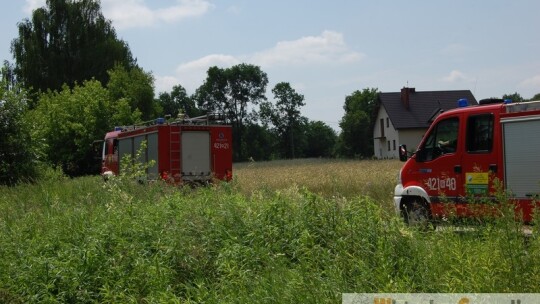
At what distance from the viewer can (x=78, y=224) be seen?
26.7ft

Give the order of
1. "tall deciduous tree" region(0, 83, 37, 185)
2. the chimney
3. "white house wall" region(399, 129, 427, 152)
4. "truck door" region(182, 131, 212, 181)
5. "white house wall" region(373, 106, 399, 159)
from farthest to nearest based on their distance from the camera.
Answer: "white house wall" region(373, 106, 399, 159) < the chimney < "white house wall" region(399, 129, 427, 152) < "tall deciduous tree" region(0, 83, 37, 185) < "truck door" region(182, 131, 212, 181)

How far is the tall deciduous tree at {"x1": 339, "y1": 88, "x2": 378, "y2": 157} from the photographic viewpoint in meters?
96.1

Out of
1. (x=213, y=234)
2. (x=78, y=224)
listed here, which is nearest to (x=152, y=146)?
(x=78, y=224)

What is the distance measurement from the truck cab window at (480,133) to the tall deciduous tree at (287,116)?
96.8 meters

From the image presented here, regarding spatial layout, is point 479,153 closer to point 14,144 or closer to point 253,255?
point 253,255

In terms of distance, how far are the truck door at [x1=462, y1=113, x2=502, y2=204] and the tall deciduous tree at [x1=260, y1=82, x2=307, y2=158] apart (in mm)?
96759

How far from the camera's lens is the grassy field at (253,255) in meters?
4.87

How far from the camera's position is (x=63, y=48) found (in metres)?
52.1

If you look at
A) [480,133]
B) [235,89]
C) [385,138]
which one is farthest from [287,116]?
[480,133]

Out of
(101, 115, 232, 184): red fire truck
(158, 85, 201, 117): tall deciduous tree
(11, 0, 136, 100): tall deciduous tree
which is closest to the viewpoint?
(101, 115, 232, 184): red fire truck

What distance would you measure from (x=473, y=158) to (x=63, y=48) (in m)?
48.1

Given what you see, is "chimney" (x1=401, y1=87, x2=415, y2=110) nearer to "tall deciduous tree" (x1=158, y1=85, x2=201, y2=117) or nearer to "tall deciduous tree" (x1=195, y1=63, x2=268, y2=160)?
"tall deciduous tree" (x1=195, y1=63, x2=268, y2=160)

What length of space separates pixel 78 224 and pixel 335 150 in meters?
101

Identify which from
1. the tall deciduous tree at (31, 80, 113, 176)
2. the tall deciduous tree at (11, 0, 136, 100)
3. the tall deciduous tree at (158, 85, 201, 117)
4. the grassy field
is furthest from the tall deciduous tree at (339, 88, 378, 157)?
the grassy field
